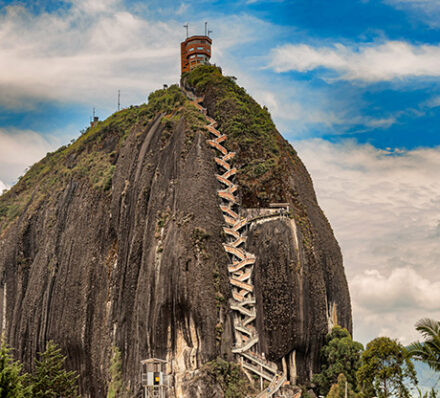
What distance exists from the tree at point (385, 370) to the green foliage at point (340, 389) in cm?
87

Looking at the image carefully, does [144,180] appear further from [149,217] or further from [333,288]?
[333,288]

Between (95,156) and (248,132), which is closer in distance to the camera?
(248,132)

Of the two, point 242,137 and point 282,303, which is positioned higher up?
Answer: point 242,137

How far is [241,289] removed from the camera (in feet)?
145

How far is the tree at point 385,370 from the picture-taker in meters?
38.0

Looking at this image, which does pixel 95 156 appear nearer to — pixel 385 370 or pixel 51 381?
pixel 51 381

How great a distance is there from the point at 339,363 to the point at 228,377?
800 centimetres

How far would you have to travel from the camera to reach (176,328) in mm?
41750

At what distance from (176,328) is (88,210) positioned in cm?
2041

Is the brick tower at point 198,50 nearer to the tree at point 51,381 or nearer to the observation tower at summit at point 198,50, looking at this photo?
the observation tower at summit at point 198,50

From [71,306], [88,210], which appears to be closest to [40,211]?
[88,210]

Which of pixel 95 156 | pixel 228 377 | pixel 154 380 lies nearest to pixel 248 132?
pixel 95 156

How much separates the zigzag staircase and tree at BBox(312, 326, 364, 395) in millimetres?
3523

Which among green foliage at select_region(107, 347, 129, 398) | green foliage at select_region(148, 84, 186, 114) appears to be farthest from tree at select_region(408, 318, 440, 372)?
green foliage at select_region(148, 84, 186, 114)
